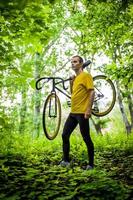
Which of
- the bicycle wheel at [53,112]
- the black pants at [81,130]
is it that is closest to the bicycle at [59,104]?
the bicycle wheel at [53,112]

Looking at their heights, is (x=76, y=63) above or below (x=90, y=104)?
above

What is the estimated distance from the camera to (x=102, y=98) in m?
10.0

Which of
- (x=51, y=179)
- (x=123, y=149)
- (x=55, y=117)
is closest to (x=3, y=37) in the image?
(x=51, y=179)

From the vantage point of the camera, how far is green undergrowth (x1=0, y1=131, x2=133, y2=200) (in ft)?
16.0

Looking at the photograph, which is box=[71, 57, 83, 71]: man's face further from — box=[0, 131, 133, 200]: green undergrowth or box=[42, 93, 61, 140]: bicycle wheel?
box=[42, 93, 61, 140]: bicycle wheel

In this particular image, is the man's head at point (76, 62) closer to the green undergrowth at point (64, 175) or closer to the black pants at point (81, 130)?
Result: the black pants at point (81, 130)

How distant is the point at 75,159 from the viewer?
856 centimetres

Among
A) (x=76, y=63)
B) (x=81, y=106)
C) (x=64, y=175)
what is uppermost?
(x=76, y=63)

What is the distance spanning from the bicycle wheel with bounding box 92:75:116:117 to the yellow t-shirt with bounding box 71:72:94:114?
2.51 m

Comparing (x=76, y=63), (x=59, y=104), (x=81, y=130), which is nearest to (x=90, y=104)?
(x=81, y=130)

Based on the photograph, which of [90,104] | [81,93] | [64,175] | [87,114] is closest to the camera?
[64,175]

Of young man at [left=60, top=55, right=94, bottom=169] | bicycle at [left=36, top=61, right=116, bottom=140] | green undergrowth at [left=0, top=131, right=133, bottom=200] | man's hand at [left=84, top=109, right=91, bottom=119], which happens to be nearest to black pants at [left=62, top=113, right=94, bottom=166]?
young man at [left=60, top=55, right=94, bottom=169]

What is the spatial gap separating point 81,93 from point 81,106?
0.26m

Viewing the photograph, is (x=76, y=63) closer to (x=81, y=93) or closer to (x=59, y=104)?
(x=81, y=93)
